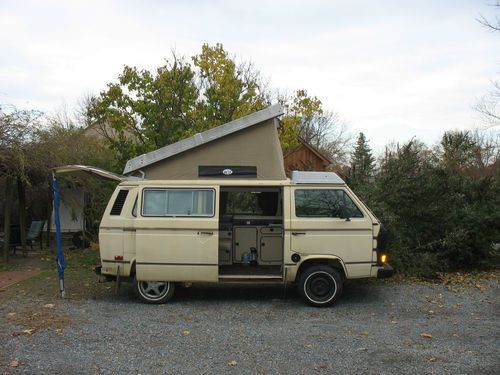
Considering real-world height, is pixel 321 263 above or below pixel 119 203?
below

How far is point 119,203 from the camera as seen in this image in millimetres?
8594

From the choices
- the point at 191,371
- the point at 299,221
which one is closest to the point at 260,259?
the point at 299,221

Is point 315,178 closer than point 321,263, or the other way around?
point 321,263

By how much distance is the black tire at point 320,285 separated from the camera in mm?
8312

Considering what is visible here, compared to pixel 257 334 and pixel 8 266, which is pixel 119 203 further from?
pixel 8 266

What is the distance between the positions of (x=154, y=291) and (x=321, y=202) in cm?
→ 313

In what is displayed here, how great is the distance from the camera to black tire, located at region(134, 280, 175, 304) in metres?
8.52

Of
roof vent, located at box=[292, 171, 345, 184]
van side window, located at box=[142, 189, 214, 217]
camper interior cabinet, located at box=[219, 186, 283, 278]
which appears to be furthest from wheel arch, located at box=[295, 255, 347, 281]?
van side window, located at box=[142, 189, 214, 217]

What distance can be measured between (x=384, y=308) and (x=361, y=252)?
99cm

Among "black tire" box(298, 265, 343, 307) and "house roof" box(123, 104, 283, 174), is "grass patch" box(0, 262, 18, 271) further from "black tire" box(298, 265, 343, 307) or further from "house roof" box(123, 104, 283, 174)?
"black tire" box(298, 265, 343, 307)

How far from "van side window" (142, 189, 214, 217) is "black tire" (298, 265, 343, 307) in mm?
1870

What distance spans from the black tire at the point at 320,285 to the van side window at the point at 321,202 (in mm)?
884

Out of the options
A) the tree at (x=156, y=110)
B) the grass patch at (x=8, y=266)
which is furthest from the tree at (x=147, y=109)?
the grass patch at (x=8, y=266)

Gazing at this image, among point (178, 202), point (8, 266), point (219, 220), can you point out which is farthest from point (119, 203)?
point (8, 266)
